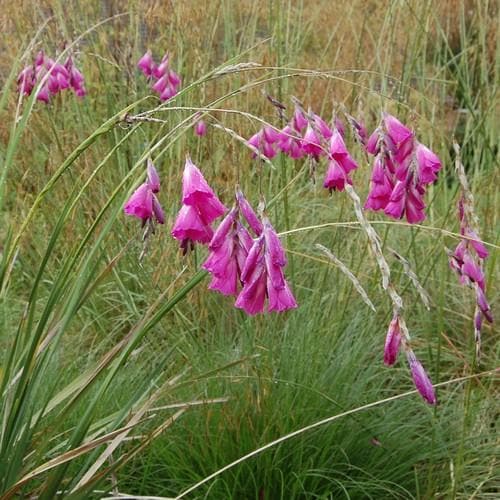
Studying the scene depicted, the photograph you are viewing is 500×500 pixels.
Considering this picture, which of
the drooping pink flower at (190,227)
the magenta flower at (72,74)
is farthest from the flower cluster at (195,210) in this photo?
the magenta flower at (72,74)

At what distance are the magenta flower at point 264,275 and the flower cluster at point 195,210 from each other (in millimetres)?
130

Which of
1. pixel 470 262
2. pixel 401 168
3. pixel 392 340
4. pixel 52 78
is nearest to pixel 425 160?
pixel 401 168

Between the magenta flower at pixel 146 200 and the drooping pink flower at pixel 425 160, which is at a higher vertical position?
the magenta flower at pixel 146 200

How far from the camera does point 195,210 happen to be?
4.68 feet

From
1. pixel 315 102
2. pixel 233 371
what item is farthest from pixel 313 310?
pixel 315 102

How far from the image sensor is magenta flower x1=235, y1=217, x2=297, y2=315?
1296mm

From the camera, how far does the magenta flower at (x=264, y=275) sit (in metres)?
1.30

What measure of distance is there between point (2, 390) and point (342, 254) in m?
1.74

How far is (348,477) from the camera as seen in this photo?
2104 mm

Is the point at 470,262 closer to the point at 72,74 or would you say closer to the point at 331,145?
the point at 331,145

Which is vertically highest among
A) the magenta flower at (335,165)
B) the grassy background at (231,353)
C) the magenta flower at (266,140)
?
the magenta flower at (335,165)

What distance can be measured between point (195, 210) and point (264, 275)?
7.0 inches

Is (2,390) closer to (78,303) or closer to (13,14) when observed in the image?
(78,303)

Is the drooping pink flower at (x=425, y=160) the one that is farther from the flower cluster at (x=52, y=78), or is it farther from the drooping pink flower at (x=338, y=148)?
the flower cluster at (x=52, y=78)
